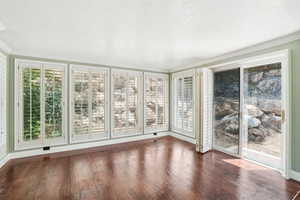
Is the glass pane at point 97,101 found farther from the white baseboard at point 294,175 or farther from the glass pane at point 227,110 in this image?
the white baseboard at point 294,175

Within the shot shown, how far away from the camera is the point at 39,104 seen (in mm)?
3537

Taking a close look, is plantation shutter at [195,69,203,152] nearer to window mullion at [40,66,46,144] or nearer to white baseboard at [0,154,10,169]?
window mullion at [40,66,46,144]

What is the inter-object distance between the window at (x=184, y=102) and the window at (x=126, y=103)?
132 centimetres

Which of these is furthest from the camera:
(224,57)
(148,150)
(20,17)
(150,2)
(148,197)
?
(148,150)

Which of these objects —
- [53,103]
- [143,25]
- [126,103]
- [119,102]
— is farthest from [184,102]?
[53,103]

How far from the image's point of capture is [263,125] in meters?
3.10

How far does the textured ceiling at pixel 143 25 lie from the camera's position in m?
1.69

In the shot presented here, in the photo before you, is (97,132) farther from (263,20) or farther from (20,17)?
(263,20)

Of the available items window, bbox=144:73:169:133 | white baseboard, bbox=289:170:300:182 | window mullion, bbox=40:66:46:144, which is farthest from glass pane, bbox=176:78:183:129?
window mullion, bbox=40:66:46:144

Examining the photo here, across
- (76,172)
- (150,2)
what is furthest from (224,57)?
(76,172)

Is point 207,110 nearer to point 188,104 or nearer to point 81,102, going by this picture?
point 188,104

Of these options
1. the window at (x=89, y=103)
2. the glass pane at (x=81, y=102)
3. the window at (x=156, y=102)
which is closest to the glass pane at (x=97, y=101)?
the window at (x=89, y=103)

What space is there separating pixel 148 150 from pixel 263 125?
2.74m

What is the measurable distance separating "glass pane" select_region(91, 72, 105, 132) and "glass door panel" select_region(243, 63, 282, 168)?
3.71m
